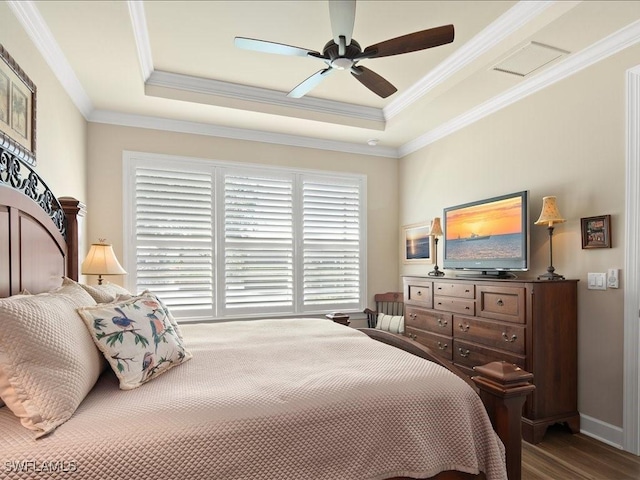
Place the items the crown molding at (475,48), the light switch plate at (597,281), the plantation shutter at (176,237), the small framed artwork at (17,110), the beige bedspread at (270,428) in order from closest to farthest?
the beige bedspread at (270,428) → the small framed artwork at (17,110) → the crown molding at (475,48) → the light switch plate at (597,281) → the plantation shutter at (176,237)

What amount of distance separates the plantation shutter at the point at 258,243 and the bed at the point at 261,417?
2448 millimetres

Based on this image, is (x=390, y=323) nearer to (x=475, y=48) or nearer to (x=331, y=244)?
(x=331, y=244)

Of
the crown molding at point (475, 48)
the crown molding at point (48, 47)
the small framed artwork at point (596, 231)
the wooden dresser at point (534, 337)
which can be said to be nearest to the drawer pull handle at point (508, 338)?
the wooden dresser at point (534, 337)

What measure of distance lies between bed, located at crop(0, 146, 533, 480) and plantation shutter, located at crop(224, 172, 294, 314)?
245cm

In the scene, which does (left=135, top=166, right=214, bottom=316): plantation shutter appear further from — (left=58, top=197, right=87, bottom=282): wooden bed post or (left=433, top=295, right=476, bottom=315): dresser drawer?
(left=433, top=295, right=476, bottom=315): dresser drawer

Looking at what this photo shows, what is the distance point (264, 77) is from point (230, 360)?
2727 millimetres

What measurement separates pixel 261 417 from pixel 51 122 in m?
2.78

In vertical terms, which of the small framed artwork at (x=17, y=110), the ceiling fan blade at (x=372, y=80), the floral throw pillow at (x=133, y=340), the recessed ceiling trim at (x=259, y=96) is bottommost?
the floral throw pillow at (x=133, y=340)

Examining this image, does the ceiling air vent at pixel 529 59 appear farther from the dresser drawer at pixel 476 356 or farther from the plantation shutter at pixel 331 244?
the plantation shutter at pixel 331 244

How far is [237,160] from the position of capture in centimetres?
449

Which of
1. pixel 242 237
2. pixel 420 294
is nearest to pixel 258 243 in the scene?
pixel 242 237

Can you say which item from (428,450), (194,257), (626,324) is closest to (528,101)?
(626,324)

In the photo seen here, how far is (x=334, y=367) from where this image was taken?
1749 mm

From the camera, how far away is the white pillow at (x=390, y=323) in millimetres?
4359
